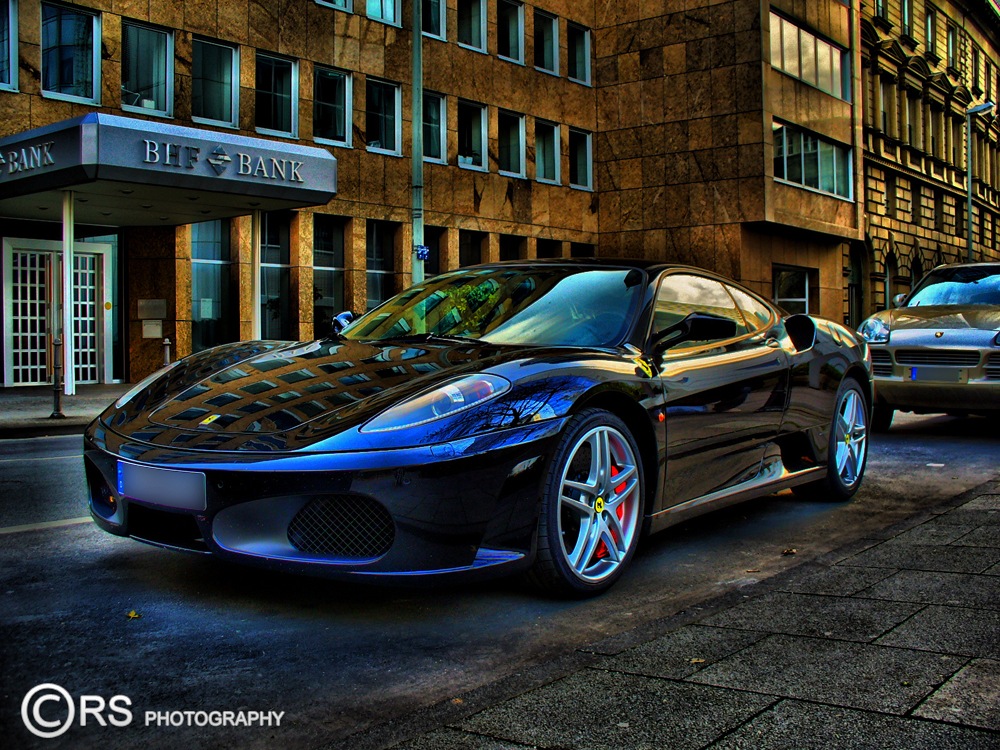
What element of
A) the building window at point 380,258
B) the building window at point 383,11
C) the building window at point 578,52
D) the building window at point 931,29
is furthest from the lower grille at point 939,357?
the building window at point 931,29

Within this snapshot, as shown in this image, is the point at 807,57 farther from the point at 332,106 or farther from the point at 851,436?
the point at 851,436

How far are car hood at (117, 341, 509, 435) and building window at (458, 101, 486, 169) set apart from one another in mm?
22549

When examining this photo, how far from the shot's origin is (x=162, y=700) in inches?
112

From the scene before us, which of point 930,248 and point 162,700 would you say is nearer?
point 162,700

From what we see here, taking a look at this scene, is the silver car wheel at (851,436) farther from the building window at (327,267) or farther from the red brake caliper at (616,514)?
the building window at (327,267)

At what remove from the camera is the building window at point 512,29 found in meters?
28.0

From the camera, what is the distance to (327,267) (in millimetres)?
23094

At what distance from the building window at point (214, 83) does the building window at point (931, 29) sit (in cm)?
3326

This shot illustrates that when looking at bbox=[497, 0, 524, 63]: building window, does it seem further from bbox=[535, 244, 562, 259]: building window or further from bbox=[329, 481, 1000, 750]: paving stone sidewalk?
bbox=[329, 481, 1000, 750]: paving stone sidewalk

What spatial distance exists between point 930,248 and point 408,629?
43.9 m

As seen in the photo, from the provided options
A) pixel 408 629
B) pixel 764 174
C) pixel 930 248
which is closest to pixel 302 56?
pixel 764 174

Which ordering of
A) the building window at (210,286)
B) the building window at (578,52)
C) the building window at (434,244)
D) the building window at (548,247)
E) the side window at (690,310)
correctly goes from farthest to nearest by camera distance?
the building window at (578,52) < the building window at (548,247) < the building window at (434,244) < the building window at (210,286) < the side window at (690,310)

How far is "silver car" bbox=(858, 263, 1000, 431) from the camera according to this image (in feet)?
30.2

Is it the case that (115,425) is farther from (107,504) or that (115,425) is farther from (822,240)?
(822,240)
